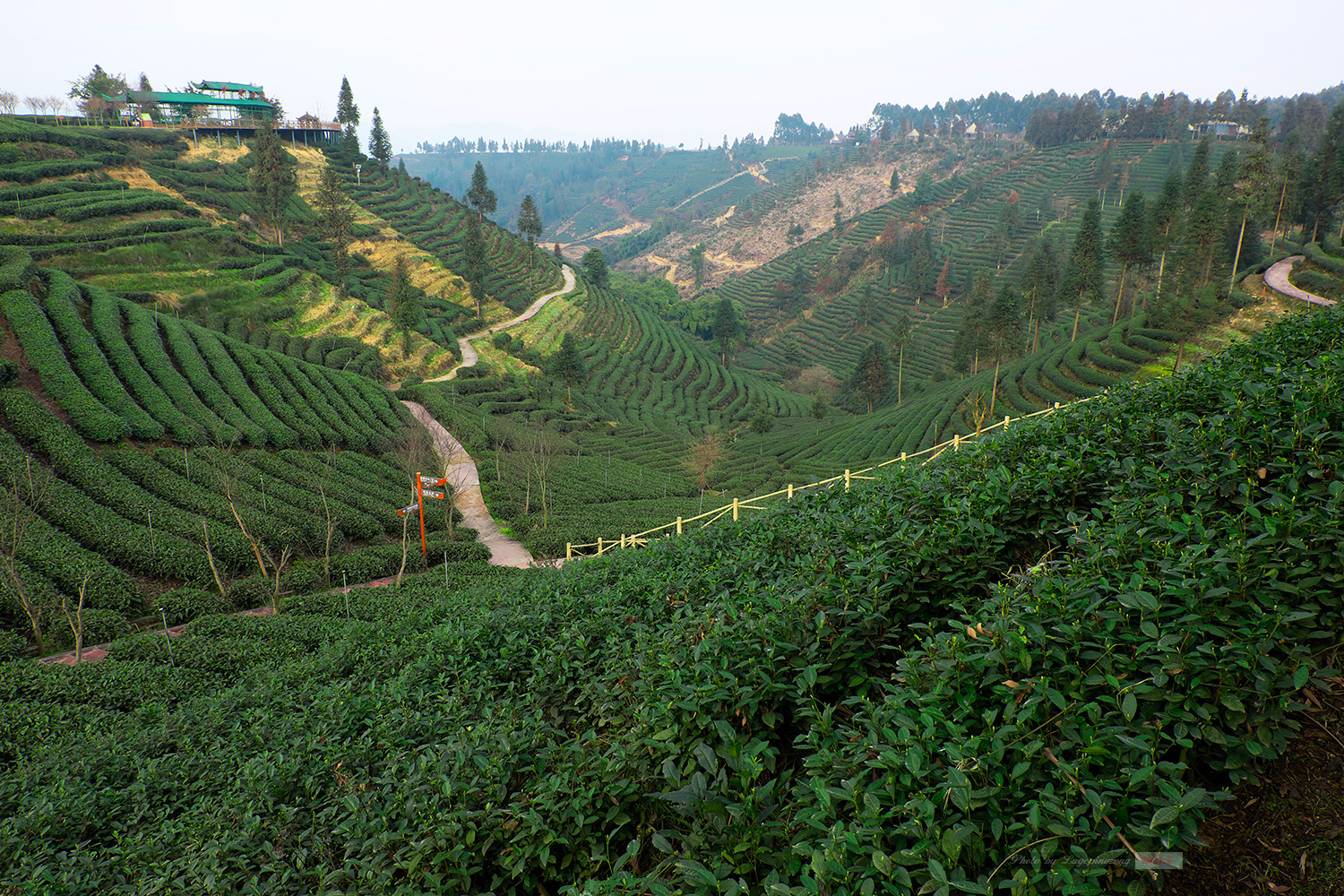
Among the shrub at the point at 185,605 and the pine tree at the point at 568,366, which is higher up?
the shrub at the point at 185,605

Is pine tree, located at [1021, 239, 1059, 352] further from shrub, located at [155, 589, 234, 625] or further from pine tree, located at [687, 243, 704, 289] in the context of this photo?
pine tree, located at [687, 243, 704, 289]

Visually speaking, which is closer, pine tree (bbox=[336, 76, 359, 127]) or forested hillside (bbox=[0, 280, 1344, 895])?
forested hillside (bbox=[0, 280, 1344, 895])

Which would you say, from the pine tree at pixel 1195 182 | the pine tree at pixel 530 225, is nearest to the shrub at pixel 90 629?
the pine tree at pixel 1195 182

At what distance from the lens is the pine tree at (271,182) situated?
50031 millimetres

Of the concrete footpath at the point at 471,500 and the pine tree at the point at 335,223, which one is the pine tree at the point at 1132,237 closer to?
the concrete footpath at the point at 471,500

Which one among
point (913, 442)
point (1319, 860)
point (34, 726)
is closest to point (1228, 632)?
point (1319, 860)

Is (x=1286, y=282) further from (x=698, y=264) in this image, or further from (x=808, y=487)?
(x=698, y=264)

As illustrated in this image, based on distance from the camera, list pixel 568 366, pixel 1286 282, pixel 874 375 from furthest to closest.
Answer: pixel 874 375
pixel 568 366
pixel 1286 282

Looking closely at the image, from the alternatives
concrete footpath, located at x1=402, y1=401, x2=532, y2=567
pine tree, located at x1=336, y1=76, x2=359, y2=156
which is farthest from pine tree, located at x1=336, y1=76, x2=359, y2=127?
concrete footpath, located at x1=402, y1=401, x2=532, y2=567

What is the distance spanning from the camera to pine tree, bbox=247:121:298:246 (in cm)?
5003

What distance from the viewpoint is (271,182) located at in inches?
1959

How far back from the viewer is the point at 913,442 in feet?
115

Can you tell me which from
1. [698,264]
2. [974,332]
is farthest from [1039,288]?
[698,264]

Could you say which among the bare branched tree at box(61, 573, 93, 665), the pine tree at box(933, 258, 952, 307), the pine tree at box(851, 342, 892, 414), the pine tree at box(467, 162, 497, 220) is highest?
the pine tree at box(467, 162, 497, 220)
